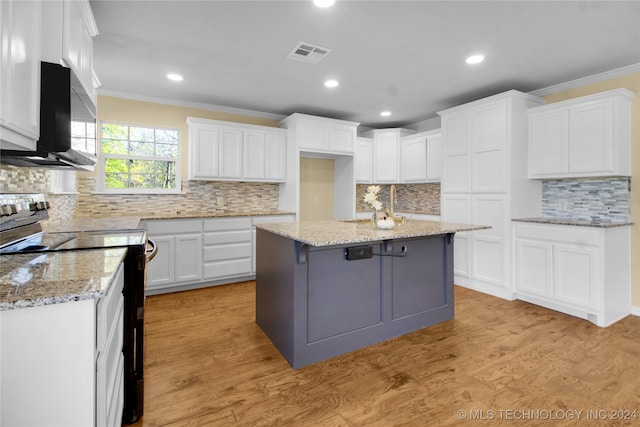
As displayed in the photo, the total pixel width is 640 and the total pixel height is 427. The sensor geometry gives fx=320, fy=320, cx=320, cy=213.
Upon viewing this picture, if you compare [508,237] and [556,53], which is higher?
[556,53]

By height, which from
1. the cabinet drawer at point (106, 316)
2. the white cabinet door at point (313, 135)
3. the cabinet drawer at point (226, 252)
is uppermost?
the white cabinet door at point (313, 135)

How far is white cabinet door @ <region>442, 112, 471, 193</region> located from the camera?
4000mm

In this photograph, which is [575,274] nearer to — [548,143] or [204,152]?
[548,143]

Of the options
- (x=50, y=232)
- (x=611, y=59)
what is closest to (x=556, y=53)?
(x=611, y=59)

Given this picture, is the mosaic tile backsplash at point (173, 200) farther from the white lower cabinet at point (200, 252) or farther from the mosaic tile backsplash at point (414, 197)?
the mosaic tile backsplash at point (414, 197)

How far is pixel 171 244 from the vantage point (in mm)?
3877

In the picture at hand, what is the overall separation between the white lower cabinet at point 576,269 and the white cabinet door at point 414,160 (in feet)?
5.86

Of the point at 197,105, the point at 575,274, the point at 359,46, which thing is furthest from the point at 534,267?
the point at 197,105

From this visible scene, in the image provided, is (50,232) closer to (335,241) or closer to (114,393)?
(114,393)

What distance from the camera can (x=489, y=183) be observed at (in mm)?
3748

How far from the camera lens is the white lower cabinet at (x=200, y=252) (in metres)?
3.82

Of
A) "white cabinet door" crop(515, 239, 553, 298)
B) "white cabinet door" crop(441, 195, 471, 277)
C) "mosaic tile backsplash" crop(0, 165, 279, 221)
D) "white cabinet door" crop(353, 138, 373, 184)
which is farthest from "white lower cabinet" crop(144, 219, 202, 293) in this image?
"white cabinet door" crop(515, 239, 553, 298)

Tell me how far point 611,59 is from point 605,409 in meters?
3.07

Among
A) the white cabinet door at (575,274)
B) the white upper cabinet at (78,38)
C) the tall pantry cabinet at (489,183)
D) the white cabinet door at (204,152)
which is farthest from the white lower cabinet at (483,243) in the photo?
the white upper cabinet at (78,38)
